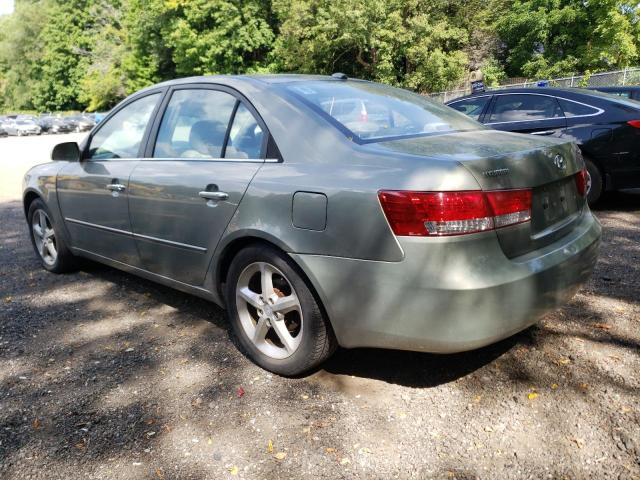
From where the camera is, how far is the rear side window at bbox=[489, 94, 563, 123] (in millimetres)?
6823

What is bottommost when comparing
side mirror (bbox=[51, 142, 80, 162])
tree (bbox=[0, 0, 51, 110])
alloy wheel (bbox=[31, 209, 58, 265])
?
alloy wheel (bbox=[31, 209, 58, 265])

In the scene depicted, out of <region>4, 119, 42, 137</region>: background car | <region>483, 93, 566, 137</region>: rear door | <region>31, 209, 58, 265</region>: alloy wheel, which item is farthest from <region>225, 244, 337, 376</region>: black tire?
<region>4, 119, 42, 137</region>: background car

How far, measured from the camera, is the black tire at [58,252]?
482 cm

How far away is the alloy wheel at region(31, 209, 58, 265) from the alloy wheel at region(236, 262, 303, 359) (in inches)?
104

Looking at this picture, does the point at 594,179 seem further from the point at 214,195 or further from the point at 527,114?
the point at 214,195

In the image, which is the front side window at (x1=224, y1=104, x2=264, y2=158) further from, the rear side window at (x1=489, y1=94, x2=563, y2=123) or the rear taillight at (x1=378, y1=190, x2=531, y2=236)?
the rear side window at (x1=489, y1=94, x2=563, y2=123)

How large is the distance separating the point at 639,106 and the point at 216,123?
5.26 metres

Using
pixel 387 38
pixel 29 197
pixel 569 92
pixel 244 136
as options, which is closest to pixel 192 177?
pixel 244 136

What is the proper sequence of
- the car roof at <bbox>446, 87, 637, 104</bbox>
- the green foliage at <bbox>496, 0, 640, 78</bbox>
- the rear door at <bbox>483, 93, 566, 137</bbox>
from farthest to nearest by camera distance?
the green foliage at <bbox>496, 0, 640, 78</bbox>, the rear door at <bbox>483, 93, 566, 137</bbox>, the car roof at <bbox>446, 87, 637, 104</bbox>

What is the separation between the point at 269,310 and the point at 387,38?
29.7 metres

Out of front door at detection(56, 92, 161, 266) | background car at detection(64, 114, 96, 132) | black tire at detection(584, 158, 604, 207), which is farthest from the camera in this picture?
background car at detection(64, 114, 96, 132)

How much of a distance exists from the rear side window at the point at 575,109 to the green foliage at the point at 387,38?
24484 millimetres

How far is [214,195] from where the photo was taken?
3094mm

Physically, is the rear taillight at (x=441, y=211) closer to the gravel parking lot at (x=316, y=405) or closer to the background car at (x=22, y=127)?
the gravel parking lot at (x=316, y=405)
